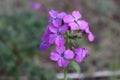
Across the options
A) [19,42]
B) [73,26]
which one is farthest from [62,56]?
[19,42]

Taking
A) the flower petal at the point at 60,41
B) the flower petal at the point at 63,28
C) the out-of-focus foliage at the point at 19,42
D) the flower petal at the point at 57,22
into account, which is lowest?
the flower petal at the point at 60,41

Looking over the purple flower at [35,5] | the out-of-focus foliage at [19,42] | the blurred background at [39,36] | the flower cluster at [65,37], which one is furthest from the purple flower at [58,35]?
the purple flower at [35,5]

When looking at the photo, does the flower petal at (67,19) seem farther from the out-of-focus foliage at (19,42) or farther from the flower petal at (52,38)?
the out-of-focus foliage at (19,42)

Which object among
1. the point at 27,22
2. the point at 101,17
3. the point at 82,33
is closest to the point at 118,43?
the point at 101,17

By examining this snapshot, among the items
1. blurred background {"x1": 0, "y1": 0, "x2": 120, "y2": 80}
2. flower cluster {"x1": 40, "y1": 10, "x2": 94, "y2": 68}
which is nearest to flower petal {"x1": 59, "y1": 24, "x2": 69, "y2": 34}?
flower cluster {"x1": 40, "y1": 10, "x2": 94, "y2": 68}

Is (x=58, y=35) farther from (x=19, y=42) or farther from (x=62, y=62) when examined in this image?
(x=19, y=42)

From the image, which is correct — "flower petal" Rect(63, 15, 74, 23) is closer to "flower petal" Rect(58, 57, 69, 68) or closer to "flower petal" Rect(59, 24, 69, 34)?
"flower petal" Rect(59, 24, 69, 34)

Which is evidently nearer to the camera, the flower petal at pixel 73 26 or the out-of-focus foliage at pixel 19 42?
the flower petal at pixel 73 26
